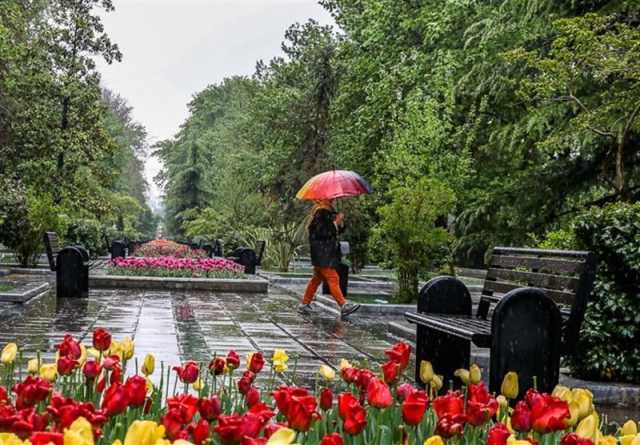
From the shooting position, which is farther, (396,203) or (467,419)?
(396,203)

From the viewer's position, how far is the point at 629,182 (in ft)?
63.3

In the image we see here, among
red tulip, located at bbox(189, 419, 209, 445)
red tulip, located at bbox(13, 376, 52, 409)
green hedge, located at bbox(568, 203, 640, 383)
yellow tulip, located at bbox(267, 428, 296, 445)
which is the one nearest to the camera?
yellow tulip, located at bbox(267, 428, 296, 445)

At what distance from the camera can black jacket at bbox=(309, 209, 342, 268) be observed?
45.8 feet

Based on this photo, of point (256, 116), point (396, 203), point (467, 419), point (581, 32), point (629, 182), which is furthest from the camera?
point (256, 116)

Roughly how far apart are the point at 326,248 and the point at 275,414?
36.6ft

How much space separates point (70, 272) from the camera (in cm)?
1508

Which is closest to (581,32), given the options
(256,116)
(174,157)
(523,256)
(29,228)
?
(523,256)

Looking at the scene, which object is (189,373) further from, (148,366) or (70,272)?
(70,272)

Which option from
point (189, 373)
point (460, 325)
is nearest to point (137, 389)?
point (189, 373)

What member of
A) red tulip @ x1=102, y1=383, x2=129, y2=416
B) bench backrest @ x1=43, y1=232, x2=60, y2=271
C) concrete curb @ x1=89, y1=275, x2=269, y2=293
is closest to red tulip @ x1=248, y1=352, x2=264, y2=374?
red tulip @ x1=102, y1=383, x2=129, y2=416

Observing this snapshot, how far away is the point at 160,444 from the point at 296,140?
98.4 ft

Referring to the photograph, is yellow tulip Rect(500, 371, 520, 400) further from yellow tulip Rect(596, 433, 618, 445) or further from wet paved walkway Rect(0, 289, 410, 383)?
wet paved walkway Rect(0, 289, 410, 383)

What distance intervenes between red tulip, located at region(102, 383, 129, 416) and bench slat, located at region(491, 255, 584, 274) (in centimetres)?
481

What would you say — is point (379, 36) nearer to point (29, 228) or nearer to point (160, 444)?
point (29, 228)
